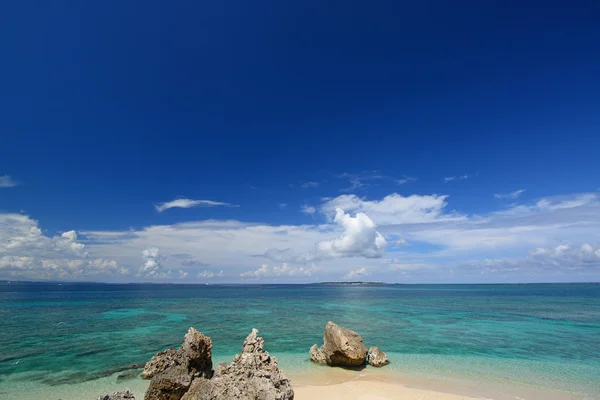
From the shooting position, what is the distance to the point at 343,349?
18.9 meters

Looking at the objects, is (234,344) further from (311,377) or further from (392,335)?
(392,335)

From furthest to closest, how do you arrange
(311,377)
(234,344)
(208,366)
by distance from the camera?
(234,344) → (311,377) → (208,366)

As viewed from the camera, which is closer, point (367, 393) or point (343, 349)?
point (367, 393)

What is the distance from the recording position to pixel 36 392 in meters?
15.8

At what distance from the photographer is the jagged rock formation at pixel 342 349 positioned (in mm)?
19000

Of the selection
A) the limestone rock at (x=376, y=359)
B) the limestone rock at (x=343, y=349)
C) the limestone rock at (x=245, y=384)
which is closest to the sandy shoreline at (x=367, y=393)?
the limestone rock at (x=343, y=349)

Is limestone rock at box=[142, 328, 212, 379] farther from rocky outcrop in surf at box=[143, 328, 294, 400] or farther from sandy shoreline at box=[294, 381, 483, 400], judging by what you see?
sandy shoreline at box=[294, 381, 483, 400]

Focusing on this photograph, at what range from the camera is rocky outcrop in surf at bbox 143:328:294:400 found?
30.9 ft

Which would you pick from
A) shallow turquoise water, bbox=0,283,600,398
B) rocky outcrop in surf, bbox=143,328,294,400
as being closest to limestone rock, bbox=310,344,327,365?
shallow turquoise water, bbox=0,283,600,398

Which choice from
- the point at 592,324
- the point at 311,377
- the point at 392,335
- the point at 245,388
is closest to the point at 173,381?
the point at 245,388

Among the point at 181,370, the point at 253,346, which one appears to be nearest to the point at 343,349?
the point at 253,346

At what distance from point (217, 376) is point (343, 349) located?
10.6m

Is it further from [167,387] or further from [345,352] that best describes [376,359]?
[167,387]

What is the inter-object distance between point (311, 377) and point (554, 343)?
80.5ft
